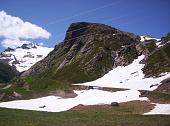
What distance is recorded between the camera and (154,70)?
165m

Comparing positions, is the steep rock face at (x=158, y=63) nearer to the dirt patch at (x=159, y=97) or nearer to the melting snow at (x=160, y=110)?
the dirt patch at (x=159, y=97)

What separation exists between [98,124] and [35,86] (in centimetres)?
7979

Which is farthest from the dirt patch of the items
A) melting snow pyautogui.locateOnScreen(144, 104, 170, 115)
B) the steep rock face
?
the steep rock face

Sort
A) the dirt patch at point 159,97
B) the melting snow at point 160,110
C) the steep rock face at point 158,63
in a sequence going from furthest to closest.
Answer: the steep rock face at point 158,63 < the dirt patch at point 159,97 < the melting snow at point 160,110

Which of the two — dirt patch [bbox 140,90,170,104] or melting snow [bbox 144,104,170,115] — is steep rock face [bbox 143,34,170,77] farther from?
melting snow [bbox 144,104,170,115]

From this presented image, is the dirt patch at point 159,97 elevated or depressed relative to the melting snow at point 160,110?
elevated

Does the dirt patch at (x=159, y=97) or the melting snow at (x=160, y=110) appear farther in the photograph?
the dirt patch at (x=159, y=97)

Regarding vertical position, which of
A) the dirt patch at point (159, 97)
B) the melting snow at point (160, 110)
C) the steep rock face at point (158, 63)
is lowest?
the melting snow at point (160, 110)

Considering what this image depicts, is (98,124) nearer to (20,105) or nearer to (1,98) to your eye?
(20,105)

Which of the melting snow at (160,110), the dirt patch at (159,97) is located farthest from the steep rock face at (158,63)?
the melting snow at (160,110)

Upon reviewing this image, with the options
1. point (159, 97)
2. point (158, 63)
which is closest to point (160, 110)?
point (159, 97)

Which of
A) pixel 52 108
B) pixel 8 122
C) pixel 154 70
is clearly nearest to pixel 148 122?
pixel 8 122

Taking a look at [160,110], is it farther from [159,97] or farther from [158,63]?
[158,63]

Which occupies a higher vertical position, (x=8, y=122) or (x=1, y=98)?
(x=1, y=98)
